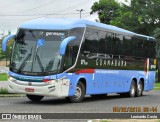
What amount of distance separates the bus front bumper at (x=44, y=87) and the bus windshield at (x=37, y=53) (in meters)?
0.41

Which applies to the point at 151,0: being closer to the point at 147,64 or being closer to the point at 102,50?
the point at 147,64

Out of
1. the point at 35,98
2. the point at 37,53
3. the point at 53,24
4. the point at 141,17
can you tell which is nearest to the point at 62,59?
the point at 37,53

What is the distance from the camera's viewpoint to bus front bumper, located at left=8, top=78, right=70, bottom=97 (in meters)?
19.8

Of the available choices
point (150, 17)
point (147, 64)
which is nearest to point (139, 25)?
point (150, 17)

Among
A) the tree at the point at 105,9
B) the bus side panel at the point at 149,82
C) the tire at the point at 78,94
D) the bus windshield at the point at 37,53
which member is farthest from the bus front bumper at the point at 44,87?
the tree at the point at 105,9

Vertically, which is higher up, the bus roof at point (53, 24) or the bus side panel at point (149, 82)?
the bus roof at point (53, 24)

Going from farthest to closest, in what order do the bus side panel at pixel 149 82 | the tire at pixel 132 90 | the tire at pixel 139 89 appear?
the bus side panel at pixel 149 82
the tire at pixel 139 89
the tire at pixel 132 90

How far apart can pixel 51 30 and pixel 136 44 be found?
919 cm

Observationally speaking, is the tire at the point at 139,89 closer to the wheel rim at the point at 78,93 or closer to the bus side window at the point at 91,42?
the bus side window at the point at 91,42

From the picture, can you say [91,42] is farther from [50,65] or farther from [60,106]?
[60,106]

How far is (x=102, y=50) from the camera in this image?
23.7 metres

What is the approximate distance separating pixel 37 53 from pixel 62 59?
103 centimetres

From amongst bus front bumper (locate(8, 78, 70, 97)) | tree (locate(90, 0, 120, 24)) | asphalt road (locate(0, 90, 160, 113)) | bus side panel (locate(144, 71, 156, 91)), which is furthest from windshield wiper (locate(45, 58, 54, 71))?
tree (locate(90, 0, 120, 24))

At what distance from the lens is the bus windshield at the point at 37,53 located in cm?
1997
